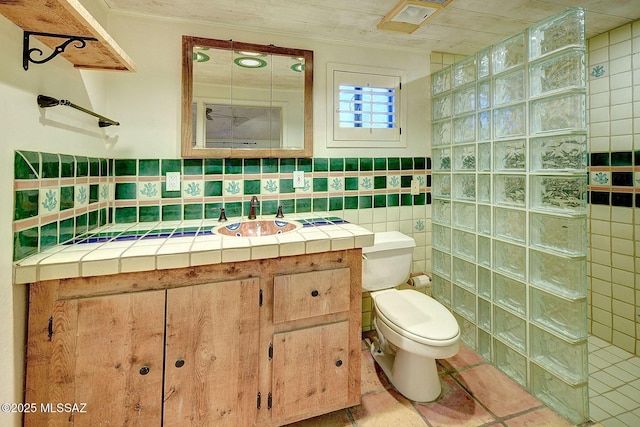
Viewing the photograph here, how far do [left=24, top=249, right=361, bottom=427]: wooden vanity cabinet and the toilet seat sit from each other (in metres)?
0.26

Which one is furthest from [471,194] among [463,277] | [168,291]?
[168,291]

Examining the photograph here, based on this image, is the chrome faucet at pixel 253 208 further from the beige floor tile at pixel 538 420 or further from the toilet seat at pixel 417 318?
the beige floor tile at pixel 538 420

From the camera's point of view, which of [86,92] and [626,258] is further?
[626,258]

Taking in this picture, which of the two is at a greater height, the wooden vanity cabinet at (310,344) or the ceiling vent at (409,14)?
the ceiling vent at (409,14)

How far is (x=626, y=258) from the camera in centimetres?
198

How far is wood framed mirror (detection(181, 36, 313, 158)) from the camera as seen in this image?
5.66ft

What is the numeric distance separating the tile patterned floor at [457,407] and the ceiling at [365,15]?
2.08 meters

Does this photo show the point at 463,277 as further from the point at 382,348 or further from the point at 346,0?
the point at 346,0

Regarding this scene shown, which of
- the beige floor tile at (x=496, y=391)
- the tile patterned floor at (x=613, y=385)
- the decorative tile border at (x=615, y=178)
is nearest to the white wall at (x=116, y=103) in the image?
the decorative tile border at (x=615, y=178)

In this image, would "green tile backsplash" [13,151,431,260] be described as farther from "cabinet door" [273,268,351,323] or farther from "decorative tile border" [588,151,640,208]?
"decorative tile border" [588,151,640,208]

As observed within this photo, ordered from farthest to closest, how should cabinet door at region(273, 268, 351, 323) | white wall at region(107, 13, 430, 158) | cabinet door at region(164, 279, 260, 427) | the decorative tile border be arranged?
the decorative tile border, white wall at region(107, 13, 430, 158), cabinet door at region(273, 268, 351, 323), cabinet door at region(164, 279, 260, 427)

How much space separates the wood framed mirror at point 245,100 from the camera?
5.66 ft

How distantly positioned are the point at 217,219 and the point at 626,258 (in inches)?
104

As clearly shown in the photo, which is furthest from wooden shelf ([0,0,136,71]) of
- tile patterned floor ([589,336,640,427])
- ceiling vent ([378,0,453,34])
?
tile patterned floor ([589,336,640,427])
